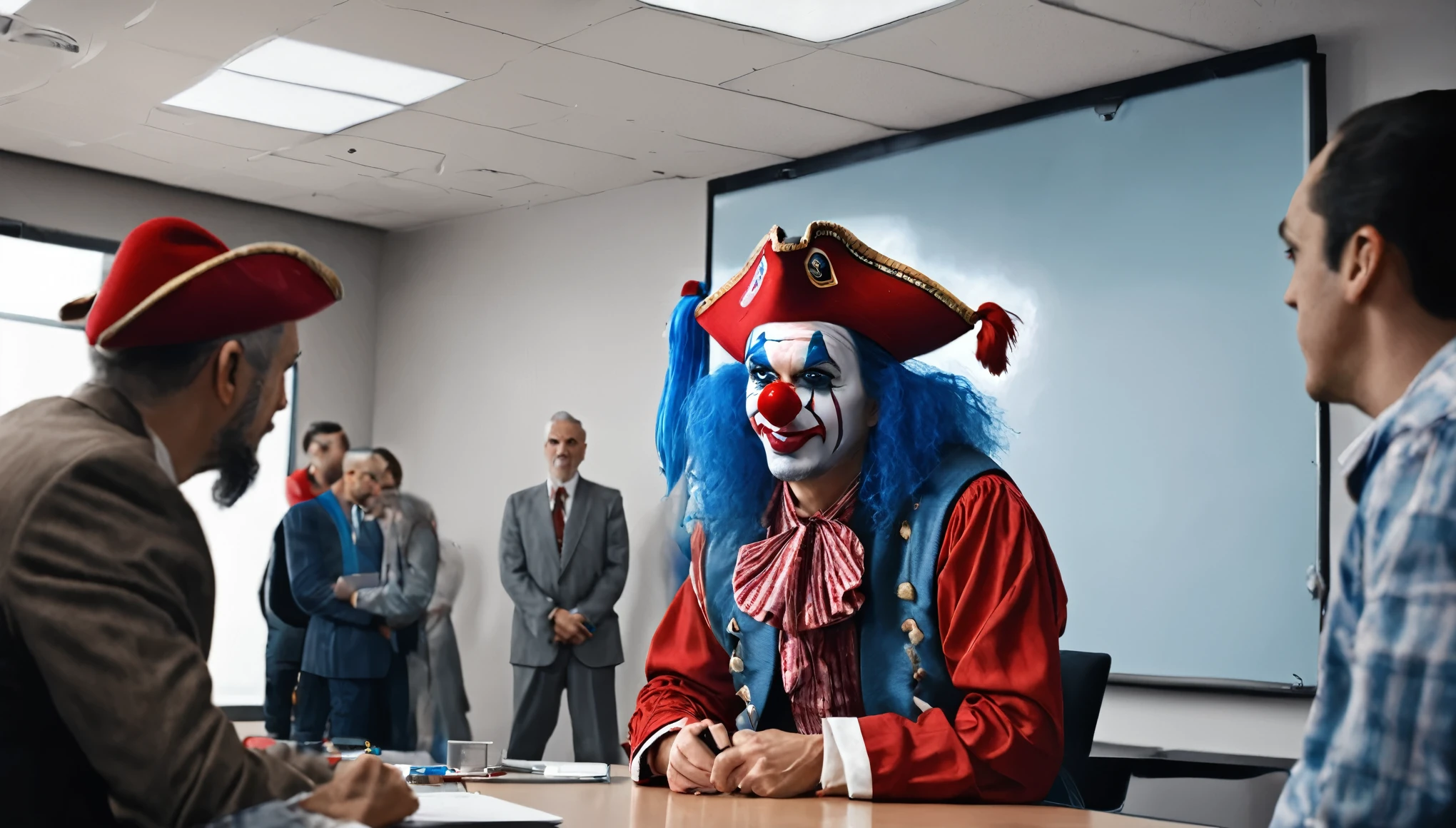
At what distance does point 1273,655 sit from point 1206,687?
0.25 meters

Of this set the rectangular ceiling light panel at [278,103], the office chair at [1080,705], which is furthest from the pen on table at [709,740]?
the rectangular ceiling light panel at [278,103]

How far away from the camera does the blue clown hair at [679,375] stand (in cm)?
246

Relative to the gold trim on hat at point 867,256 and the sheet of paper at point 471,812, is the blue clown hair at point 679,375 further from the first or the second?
the sheet of paper at point 471,812

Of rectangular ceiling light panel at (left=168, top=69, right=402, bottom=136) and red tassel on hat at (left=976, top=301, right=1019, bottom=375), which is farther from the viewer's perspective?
rectangular ceiling light panel at (left=168, top=69, right=402, bottom=136)

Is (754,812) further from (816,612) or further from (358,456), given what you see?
(358,456)

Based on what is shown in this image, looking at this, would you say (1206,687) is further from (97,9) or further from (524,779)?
(97,9)

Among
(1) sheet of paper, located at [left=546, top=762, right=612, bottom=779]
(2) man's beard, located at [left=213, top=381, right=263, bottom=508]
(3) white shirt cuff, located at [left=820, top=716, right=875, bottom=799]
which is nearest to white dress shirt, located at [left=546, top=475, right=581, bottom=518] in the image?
(1) sheet of paper, located at [left=546, top=762, right=612, bottom=779]

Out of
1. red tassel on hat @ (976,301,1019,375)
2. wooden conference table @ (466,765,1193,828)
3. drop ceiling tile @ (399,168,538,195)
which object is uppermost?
drop ceiling tile @ (399,168,538,195)

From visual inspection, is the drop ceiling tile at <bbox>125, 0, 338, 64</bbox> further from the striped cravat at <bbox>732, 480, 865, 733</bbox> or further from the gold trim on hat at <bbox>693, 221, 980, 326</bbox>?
the striped cravat at <bbox>732, 480, 865, 733</bbox>

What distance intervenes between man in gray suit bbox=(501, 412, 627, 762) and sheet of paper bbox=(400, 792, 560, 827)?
159 inches

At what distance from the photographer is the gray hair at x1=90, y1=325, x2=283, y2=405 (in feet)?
4.07

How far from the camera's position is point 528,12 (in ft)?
14.1

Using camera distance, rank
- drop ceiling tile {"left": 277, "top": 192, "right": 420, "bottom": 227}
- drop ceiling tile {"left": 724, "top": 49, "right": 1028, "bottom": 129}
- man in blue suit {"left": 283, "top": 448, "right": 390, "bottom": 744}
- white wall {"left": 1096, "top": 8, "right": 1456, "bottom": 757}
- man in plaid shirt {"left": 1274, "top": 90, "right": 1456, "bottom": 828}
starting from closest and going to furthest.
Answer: man in plaid shirt {"left": 1274, "top": 90, "right": 1456, "bottom": 828} → white wall {"left": 1096, "top": 8, "right": 1456, "bottom": 757} → drop ceiling tile {"left": 724, "top": 49, "right": 1028, "bottom": 129} → man in blue suit {"left": 283, "top": 448, "right": 390, "bottom": 744} → drop ceiling tile {"left": 277, "top": 192, "right": 420, "bottom": 227}

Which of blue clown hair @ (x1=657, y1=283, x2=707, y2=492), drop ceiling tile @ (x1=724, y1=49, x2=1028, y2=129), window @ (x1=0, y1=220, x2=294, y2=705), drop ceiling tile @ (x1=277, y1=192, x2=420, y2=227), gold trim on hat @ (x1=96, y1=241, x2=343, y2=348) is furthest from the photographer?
drop ceiling tile @ (x1=277, y1=192, x2=420, y2=227)
